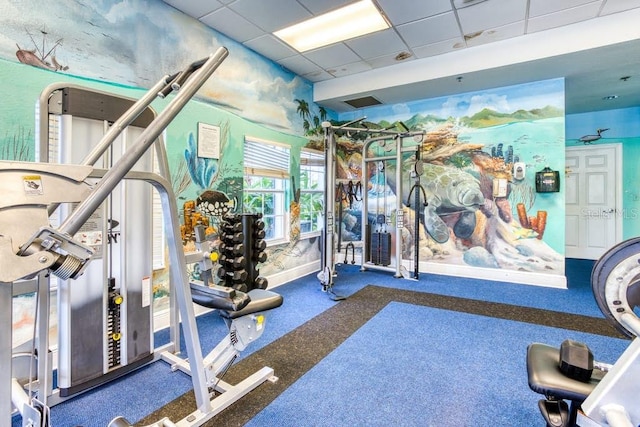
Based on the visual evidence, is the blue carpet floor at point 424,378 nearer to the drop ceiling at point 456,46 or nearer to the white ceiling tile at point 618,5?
the drop ceiling at point 456,46

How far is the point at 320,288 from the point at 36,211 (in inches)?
151

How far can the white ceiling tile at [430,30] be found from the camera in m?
3.49

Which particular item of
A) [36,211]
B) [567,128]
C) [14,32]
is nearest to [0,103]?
[14,32]

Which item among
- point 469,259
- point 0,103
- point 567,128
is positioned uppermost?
point 567,128

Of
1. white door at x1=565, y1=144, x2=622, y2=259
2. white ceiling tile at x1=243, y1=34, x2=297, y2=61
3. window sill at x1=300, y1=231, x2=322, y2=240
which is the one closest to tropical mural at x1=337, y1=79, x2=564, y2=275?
window sill at x1=300, y1=231, x2=322, y2=240

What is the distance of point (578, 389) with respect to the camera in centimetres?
121

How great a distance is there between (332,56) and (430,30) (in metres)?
1.31

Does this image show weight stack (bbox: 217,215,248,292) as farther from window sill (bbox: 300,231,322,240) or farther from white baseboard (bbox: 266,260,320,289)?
window sill (bbox: 300,231,322,240)

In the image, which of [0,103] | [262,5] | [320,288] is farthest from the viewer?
[320,288]

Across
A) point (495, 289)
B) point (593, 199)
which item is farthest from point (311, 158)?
point (593, 199)

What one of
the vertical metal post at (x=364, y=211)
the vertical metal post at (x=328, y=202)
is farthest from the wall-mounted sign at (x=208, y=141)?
the vertical metal post at (x=364, y=211)

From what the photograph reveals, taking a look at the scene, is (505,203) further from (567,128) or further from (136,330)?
(136,330)

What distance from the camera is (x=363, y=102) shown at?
5.60m

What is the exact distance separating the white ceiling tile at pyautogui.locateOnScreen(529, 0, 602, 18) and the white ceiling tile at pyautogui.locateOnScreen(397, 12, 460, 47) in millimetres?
730
